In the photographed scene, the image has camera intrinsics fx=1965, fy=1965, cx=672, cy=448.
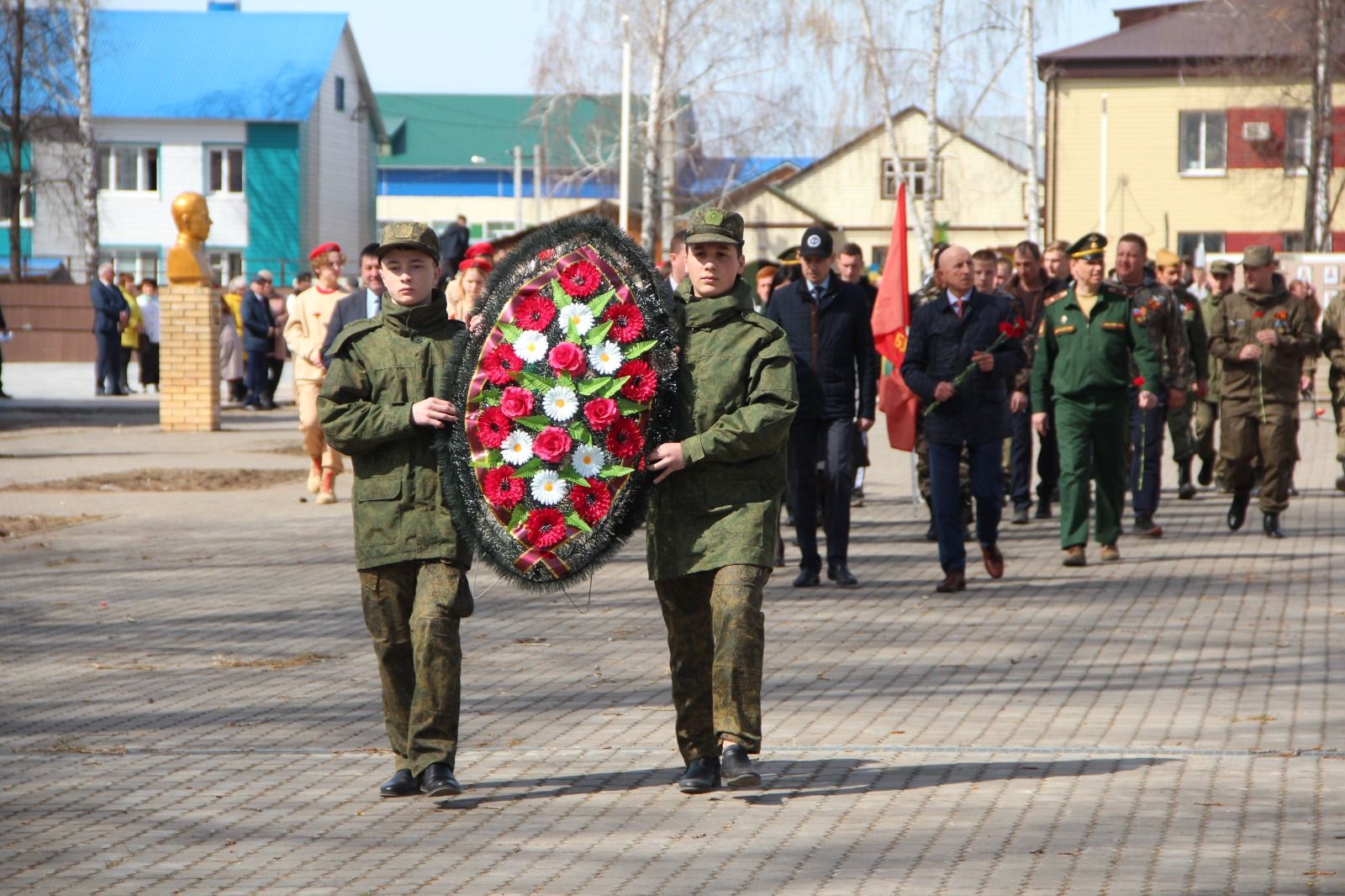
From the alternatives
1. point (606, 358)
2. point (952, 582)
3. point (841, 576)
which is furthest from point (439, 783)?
point (841, 576)

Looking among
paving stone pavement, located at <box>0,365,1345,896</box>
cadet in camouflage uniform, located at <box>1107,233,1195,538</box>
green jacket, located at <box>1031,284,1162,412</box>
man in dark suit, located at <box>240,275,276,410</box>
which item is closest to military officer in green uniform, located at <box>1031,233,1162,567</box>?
green jacket, located at <box>1031,284,1162,412</box>

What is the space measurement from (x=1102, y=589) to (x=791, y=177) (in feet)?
199

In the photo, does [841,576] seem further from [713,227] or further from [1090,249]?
[713,227]

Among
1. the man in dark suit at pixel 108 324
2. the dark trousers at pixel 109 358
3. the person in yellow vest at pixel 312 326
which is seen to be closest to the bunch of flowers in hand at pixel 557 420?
the person in yellow vest at pixel 312 326

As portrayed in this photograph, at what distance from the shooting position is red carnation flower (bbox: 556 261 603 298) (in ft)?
20.2

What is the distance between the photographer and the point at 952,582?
11.0 m

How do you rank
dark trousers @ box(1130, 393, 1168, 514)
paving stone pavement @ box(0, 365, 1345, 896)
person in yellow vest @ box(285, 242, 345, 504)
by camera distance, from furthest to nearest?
person in yellow vest @ box(285, 242, 345, 504)
dark trousers @ box(1130, 393, 1168, 514)
paving stone pavement @ box(0, 365, 1345, 896)

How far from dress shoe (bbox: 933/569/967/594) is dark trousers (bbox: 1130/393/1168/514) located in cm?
313

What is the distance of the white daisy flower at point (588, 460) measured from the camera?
6.07 m

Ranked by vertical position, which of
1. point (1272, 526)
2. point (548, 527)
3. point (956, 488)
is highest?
point (548, 527)

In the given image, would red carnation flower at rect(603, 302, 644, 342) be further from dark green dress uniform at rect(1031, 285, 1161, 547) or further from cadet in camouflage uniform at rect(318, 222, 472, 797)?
dark green dress uniform at rect(1031, 285, 1161, 547)

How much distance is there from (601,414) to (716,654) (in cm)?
83

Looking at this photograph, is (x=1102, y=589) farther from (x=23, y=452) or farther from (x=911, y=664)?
(x=23, y=452)

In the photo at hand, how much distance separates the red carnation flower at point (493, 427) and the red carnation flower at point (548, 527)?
0.25 m
